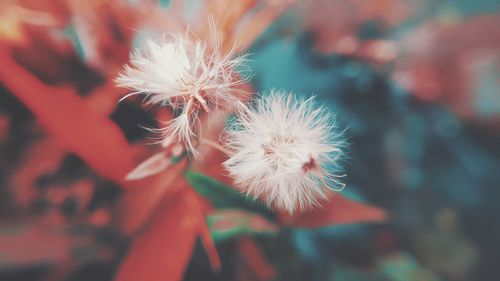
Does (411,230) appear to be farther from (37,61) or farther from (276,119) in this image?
(37,61)

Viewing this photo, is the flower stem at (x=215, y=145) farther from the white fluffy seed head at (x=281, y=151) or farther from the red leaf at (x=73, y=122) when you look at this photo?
the red leaf at (x=73, y=122)

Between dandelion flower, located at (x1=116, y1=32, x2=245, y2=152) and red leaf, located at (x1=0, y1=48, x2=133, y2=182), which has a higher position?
dandelion flower, located at (x1=116, y1=32, x2=245, y2=152)

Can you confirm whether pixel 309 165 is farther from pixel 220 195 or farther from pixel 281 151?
pixel 220 195

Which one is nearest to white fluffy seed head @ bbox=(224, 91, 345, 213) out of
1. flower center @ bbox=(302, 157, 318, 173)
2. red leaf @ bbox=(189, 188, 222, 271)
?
flower center @ bbox=(302, 157, 318, 173)

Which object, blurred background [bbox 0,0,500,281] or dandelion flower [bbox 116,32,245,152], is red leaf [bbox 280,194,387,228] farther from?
dandelion flower [bbox 116,32,245,152]

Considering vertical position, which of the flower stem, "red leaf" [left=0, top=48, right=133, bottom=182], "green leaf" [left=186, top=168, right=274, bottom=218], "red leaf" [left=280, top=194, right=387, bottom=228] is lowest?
"red leaf" [left=0, top=48, right=133, bottom=182]

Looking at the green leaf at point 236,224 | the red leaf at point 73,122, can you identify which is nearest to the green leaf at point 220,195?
the green leaf at point 236,224
